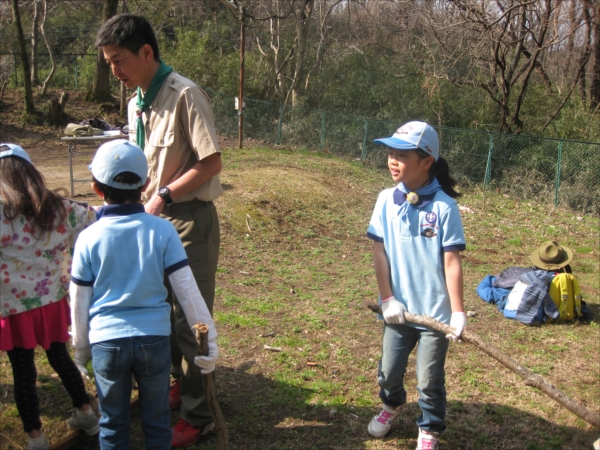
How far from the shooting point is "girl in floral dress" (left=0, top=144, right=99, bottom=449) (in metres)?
2.69

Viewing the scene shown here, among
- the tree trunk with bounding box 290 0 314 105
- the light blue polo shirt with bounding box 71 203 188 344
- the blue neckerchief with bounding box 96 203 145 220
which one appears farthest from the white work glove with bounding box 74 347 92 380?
the tree trunk with bounding box 290 0 314 105

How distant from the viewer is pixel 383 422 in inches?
126

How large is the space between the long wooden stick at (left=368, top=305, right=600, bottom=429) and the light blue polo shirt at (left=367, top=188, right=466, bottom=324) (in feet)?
0.49

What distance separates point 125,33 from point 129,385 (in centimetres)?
157

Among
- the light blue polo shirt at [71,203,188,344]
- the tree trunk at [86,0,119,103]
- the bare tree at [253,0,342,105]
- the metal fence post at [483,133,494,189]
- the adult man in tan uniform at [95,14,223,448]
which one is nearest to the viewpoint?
the light blue polo shirt at [71,203,188,344]

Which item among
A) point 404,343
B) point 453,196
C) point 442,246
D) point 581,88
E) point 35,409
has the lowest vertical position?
point 35,409

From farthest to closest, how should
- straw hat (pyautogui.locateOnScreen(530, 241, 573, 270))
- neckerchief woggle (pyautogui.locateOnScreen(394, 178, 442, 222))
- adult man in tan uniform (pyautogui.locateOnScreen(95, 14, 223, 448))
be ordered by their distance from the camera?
straw hat (pyautogui.locateOnScreen(530, 241, 573, 270)) < neckerchief woggle (pyautogui.locateOnScreen(394, 178, 442, 222)) < adult man in tan uniform (pyautogui.locateOnScreen(95, 14, 223, 448))

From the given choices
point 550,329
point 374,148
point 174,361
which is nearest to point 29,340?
point 174,361

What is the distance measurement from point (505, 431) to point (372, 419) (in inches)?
32.0

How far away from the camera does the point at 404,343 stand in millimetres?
2994

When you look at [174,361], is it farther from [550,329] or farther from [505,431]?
[550,329]

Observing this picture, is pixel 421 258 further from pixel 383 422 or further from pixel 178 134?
pixel 178 134

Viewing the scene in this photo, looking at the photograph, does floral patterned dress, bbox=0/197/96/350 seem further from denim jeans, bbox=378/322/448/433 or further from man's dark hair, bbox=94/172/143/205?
denim jeans, bbox=378/322/448/433

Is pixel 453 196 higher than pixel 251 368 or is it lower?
higher
